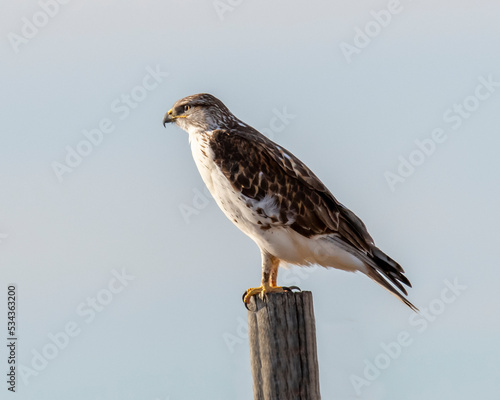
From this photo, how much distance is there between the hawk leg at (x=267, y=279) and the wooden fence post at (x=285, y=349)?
1.97ft

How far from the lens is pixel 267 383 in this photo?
5.77m

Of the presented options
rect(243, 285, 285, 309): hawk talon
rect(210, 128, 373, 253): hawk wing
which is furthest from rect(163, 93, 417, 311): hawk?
rect(243, 285, 285, 309): hawk talon

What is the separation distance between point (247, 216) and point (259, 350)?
5.96 feet

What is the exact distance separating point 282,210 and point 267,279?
0.71m

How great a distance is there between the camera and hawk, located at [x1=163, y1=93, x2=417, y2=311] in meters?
7.39

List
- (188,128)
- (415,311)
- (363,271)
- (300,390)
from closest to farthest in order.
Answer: (300,390), (415,311), (363,271), (188,128)

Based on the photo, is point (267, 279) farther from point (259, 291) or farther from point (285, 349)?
point (285, 349)

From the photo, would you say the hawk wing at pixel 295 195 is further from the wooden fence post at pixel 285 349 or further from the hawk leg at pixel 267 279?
the wooden fence post at pixel 285 349

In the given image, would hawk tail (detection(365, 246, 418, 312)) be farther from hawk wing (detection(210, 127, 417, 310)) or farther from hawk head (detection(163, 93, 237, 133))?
hawk head (detection(163, 93, 237, 133))

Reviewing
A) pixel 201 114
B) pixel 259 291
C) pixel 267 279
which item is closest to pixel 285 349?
pixel 259 291

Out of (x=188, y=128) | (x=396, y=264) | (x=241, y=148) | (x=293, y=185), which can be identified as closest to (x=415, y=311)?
(x=396, y=264)

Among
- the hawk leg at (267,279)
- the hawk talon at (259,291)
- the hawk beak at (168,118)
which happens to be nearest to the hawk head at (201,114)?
the hawk beak at (168,118)

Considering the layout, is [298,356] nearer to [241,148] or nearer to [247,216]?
[247,216]

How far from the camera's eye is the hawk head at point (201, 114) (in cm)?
807
